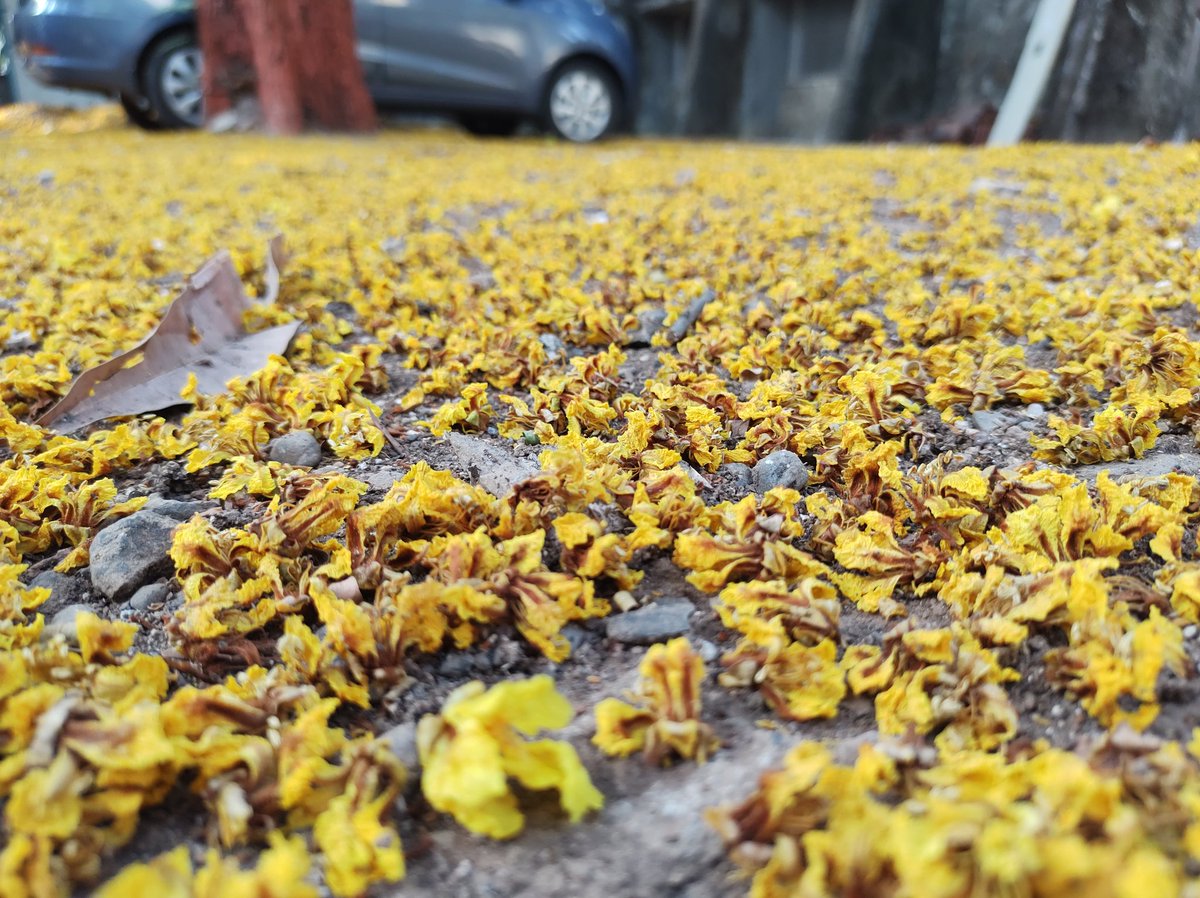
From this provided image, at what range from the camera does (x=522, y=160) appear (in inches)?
299

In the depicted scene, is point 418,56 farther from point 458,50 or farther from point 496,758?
point 496,758

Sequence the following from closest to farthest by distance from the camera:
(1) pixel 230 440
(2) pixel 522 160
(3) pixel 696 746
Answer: (3) pixel 696 746 < (1) pixel 230 440 < (2) pixel 522 160

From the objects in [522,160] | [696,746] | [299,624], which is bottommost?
[696,746]

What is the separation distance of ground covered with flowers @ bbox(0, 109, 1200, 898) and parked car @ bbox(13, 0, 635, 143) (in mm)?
7658

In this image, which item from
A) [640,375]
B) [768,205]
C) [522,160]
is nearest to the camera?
[640,375]

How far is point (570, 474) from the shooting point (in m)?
1.51

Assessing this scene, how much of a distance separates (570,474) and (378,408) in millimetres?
811

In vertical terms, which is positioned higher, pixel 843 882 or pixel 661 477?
pixel 661 477

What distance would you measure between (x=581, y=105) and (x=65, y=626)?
10076 mm

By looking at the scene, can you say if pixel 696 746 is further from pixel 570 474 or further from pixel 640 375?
pixel 640 375

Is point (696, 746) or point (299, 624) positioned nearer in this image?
point (696, 746)

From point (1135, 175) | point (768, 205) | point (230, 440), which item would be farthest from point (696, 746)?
point (1135, 175)

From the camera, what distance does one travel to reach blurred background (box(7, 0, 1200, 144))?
23.1ft

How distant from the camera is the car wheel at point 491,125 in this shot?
430 inches
